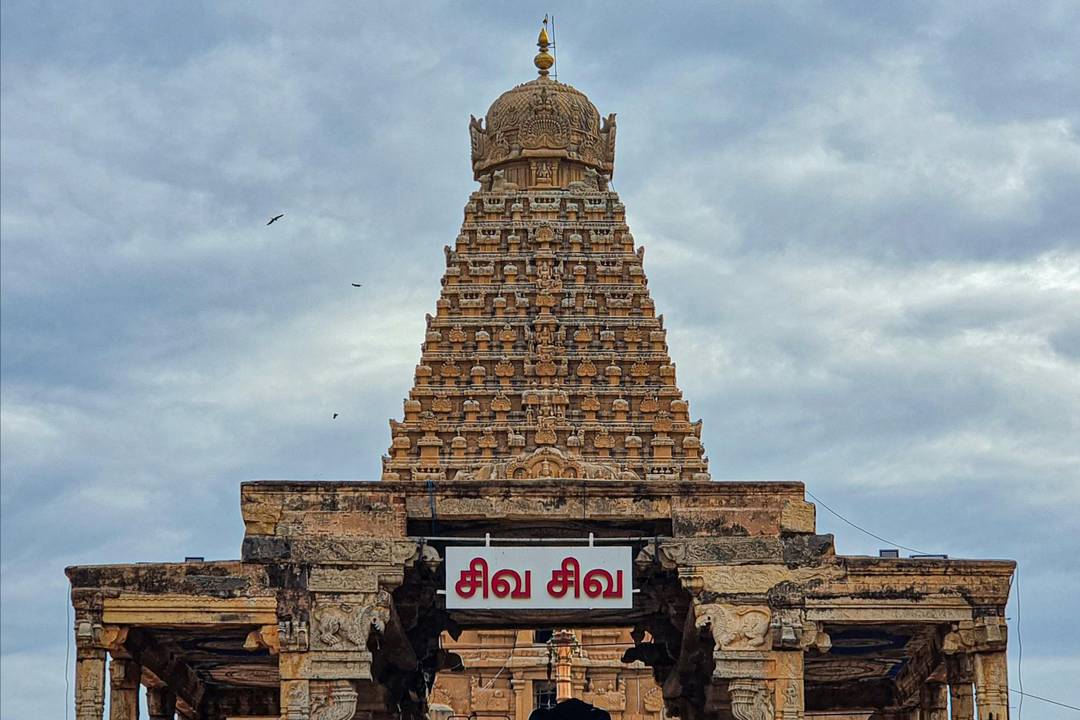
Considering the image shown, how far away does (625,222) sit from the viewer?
3438 inches

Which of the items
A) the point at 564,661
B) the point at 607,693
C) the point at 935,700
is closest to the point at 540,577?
the point at 935,700

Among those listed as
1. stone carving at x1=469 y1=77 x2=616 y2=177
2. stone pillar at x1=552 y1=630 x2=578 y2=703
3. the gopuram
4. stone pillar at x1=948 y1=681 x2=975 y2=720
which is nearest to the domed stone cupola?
stone carving at x1=469 y1=77 x2=616 y2=177

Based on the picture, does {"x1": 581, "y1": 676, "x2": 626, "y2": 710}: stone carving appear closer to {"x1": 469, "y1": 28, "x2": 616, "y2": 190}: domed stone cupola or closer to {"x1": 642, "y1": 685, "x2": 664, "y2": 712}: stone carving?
{"x1": 642, "y1": 685, "x2": 664, "y2": 712}: stone carving

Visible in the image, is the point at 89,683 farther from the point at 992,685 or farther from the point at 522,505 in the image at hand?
the point at 992,685

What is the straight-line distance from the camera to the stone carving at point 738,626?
42.5 m

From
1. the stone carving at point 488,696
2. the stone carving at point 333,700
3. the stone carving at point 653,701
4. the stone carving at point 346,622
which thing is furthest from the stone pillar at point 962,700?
the stone carving at point 488,696

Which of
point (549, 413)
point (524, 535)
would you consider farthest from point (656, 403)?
point (524, 535)

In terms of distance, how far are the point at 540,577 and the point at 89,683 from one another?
7.85 metres

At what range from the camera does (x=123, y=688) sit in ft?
147

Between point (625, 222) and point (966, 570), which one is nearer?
point (966, 570)

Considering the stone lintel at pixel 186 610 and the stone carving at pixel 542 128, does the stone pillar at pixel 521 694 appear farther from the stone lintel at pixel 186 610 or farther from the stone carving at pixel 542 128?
the stone lintel at pixel 186 610

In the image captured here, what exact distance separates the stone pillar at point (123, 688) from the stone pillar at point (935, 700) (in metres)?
16.0

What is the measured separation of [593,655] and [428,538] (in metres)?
39.9

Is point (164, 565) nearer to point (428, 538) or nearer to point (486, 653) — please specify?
point (428, 538)
